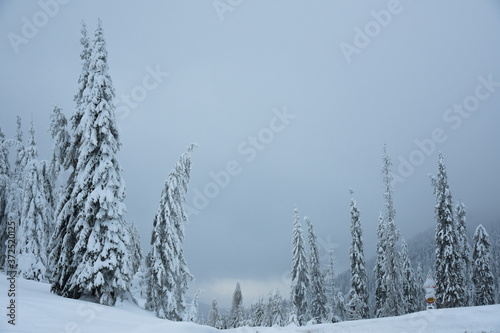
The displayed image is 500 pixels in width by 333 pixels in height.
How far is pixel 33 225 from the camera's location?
90.8ft

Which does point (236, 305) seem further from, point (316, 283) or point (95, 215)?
point (95, 215)

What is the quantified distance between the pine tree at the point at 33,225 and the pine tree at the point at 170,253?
36.1ft

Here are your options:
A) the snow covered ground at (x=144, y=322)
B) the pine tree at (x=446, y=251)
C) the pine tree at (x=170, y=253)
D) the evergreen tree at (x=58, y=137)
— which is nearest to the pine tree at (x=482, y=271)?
the pine tree at (x=446, y=251)

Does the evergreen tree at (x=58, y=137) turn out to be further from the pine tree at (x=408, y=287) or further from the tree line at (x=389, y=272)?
the pine tree at (x=408, y=287)

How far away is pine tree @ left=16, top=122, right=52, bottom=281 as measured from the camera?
2688 cm

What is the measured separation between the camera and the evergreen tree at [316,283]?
3847 cm

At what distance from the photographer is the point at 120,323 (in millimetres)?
10602

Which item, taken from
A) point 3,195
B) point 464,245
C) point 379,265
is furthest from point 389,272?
point 3,195

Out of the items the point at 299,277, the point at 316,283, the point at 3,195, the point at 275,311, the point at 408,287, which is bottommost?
the point at 275,311

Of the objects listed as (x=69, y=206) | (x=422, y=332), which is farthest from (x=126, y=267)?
(x=422, y=332)

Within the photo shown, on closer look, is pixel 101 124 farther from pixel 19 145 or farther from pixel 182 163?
pixel 19 145

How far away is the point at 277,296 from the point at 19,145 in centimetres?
3373

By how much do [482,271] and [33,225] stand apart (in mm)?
49045

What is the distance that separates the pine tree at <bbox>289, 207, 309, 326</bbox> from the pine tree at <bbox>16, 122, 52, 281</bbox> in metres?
24.3
